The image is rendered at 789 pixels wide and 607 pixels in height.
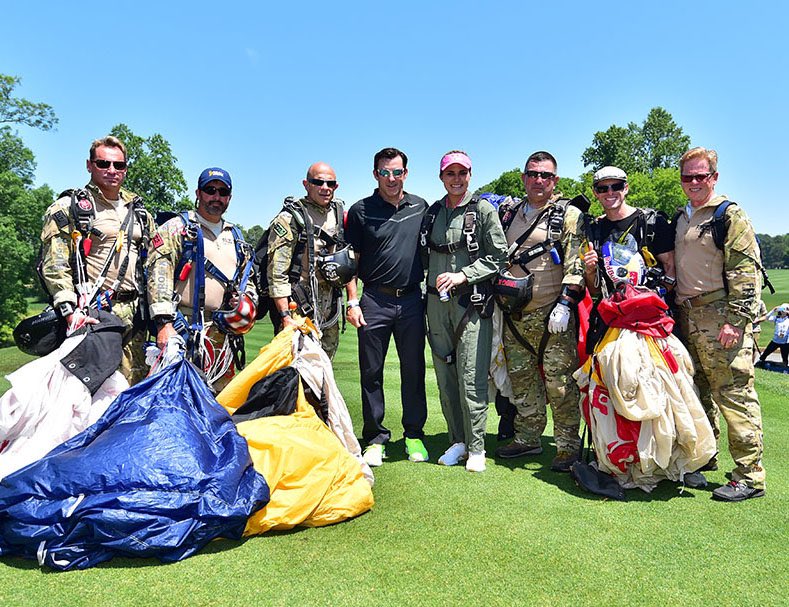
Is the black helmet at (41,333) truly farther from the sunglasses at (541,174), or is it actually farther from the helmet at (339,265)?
the sunglasses at (541,174)

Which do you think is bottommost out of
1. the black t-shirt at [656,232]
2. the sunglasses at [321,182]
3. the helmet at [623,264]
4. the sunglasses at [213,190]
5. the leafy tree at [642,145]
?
the helmet at [623,264]

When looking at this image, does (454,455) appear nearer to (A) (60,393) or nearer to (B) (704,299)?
(B) (704,299)

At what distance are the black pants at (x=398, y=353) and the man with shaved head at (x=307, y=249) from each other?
1.03 feet

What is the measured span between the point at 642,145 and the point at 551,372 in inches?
2435

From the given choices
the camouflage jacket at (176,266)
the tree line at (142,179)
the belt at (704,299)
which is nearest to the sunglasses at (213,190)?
the camouflage jacket at (176,266)

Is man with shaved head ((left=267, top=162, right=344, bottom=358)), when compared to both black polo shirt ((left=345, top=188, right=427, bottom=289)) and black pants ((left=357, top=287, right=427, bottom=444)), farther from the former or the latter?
black pants ((left=357, top=287, right=427, bottom=444))

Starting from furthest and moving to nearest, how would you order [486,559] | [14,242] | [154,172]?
1. [154,172]
2. [14,242]
3. [486,559]

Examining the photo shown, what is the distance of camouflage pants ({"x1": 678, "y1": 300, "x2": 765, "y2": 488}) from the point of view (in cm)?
383

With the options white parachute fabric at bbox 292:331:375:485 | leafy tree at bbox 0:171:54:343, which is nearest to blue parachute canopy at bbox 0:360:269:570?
white parachute fabric at bbox 292:331:375:485

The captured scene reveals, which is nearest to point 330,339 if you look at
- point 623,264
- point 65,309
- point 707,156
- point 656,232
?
point 65,309

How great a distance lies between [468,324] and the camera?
4.42 m

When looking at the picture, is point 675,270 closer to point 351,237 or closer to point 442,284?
point 442,284

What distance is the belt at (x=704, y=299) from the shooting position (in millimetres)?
3917

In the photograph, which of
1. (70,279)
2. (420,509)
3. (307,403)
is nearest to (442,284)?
(307,403)
